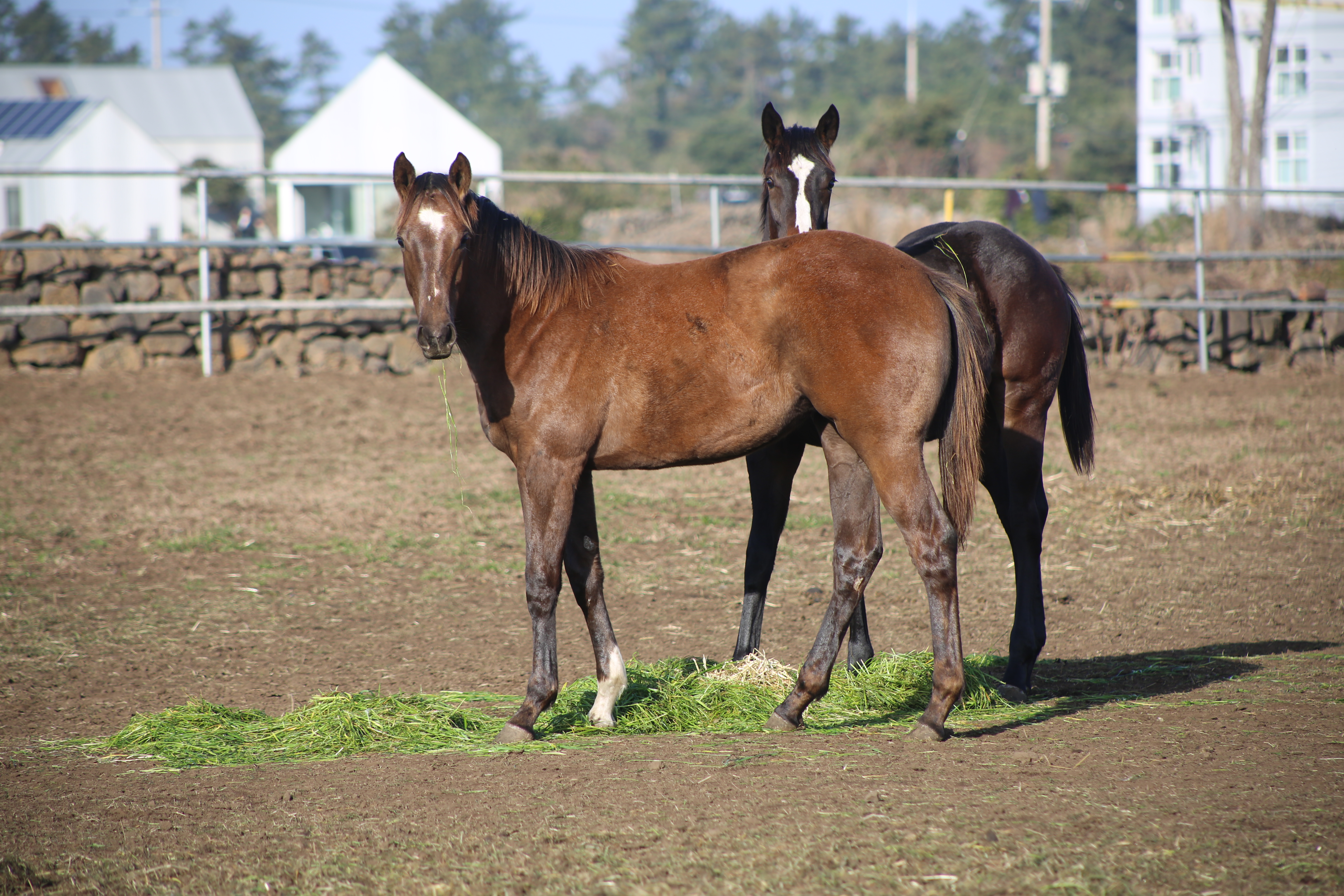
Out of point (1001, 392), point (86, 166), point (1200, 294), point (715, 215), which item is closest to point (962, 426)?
point (1001, 392)

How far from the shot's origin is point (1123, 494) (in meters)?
7.68

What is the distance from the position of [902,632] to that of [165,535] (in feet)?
16.1

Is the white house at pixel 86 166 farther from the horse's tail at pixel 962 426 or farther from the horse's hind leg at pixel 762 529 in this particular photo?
the horse's tail at pixel 962 426

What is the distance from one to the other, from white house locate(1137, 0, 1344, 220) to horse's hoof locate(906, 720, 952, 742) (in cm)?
2866

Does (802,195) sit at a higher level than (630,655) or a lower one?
higher

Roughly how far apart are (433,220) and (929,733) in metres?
2.37

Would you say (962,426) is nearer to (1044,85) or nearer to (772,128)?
(772,128)

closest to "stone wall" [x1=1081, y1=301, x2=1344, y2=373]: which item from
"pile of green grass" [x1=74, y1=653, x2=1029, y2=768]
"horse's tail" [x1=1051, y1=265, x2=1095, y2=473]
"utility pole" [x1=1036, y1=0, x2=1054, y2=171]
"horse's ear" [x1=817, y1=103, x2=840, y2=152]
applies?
"horse's tail" [x1=1051, y1=265, x2=1095, y2=473]

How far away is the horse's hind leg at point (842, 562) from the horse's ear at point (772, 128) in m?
1.47

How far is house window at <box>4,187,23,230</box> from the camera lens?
34.5 m

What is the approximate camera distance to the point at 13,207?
35531 mm

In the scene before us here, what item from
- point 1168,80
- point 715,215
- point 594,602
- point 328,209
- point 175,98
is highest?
point 175,98

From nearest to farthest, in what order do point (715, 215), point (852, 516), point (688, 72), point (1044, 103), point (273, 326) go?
point (852, 516), point (715, 215), point (273, 326), point (1044, 103), point (688, 72)

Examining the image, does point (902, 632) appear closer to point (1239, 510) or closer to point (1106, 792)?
point (1106, 792)
